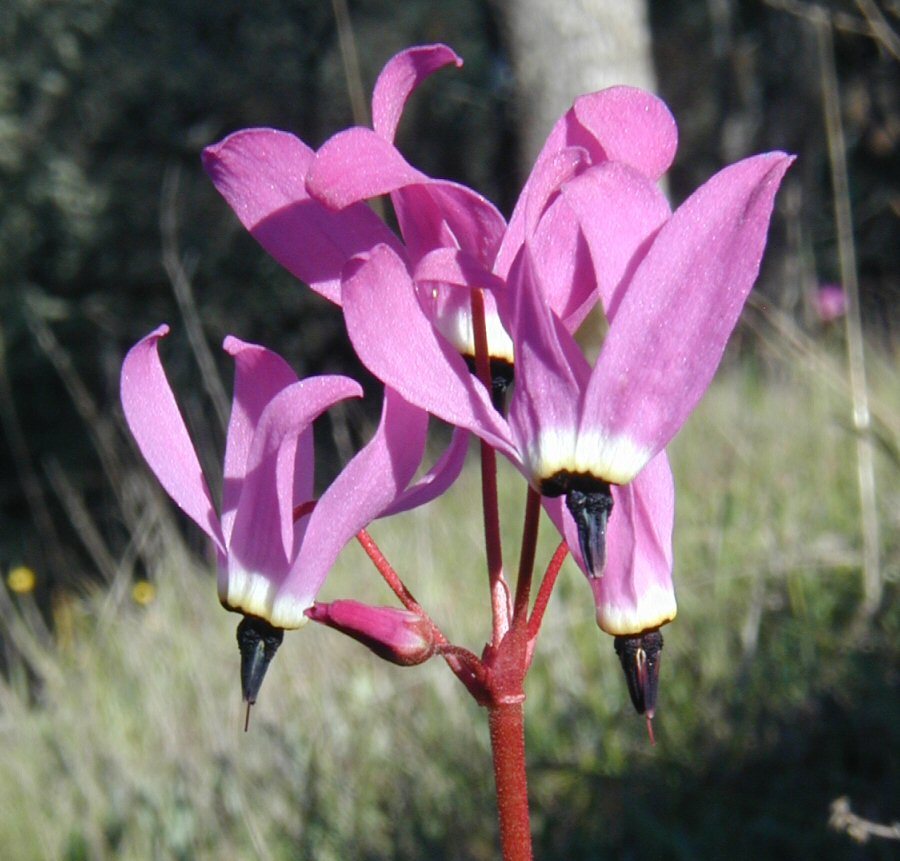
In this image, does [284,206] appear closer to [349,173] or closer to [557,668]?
[349,173]

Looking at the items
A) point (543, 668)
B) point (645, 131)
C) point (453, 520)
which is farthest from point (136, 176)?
point (645, 131)

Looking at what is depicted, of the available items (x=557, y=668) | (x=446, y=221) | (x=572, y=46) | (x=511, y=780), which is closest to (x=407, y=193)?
(x=446, y=221)

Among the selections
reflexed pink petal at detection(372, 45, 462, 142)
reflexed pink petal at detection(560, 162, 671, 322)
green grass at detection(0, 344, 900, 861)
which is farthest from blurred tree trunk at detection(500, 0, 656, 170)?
reflexed pink petal at detection(560, 162, 671, 322)

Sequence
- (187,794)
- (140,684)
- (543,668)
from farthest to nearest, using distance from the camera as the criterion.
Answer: (140,684) < (543,668) < (187,794)

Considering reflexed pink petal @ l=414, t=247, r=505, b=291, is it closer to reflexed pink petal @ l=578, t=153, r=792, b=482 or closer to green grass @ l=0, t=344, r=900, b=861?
reflexed pink petal @ l=578, t=153, r=792, b=482

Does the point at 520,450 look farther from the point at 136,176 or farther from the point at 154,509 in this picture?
the point at 136,176
